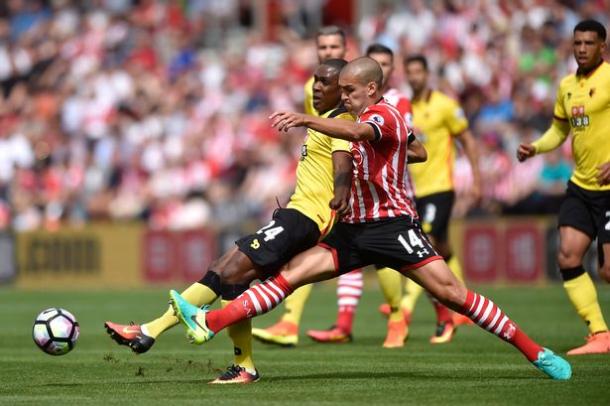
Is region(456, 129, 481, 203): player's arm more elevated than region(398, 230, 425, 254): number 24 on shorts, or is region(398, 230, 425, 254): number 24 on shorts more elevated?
→ region(456, 129, 481, 203): player's arm

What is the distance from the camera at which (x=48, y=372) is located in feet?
34.9

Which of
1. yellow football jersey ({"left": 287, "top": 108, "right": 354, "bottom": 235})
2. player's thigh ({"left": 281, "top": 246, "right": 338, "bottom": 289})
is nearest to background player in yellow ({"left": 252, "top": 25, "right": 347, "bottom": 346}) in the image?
yellow football jersey ({"left": 287, "top": 108, "right": 354, "bottom": 235})

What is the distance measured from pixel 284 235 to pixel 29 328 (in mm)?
6471

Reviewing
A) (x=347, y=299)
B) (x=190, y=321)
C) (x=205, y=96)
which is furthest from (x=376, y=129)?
(x=205, y=96)

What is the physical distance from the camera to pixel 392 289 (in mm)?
12836

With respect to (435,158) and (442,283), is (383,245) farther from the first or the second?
(435,158)

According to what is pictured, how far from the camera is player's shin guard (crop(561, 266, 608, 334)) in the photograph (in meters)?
11.7

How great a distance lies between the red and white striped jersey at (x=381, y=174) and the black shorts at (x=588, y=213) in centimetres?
237

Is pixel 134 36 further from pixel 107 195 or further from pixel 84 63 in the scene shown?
pixel 107 195

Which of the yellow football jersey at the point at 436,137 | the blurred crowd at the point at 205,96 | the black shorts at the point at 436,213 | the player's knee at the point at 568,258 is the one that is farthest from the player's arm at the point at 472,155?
the blurred crowd at the point at 205,96

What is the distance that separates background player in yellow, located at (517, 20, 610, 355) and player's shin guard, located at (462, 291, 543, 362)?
1952mm

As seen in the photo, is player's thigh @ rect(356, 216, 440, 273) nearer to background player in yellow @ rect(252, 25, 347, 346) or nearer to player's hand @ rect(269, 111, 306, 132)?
player's hand @ rect(269, 111, 306, 132)

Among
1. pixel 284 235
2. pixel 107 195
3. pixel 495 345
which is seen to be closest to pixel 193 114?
pixel 107 195

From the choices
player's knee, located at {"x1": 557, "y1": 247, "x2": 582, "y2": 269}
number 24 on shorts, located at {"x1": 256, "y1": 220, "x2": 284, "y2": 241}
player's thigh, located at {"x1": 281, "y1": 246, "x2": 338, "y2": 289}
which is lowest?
player's knee, located at {"x1": 557, "y1": 247, "x2": 582, "y2": 269}
